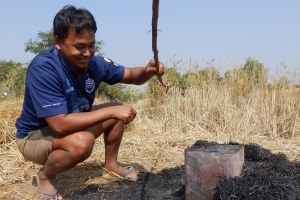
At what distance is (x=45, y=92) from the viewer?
91.7 inches

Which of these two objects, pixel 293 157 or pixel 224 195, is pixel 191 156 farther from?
pixel 293 157

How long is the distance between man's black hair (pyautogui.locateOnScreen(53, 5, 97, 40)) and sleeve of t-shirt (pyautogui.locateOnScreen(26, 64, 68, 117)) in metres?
0.25

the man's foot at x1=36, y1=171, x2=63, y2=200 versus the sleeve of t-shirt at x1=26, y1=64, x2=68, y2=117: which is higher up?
the sleeve of t-shirt at x1=26, y1=64, x2=68, y2=117

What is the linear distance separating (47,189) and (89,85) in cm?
81

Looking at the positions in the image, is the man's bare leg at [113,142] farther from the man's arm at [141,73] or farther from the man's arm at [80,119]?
the man's arm at [80,119]

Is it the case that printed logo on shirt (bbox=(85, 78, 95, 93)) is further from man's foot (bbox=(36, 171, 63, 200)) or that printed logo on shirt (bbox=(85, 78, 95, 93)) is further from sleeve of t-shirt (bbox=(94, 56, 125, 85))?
man's foot (bbox=(36, 171, 63, 200))

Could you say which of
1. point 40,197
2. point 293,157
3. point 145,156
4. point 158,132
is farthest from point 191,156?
point 158,132

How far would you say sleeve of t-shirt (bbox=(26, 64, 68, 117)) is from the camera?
7.59 ft

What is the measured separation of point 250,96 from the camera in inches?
201

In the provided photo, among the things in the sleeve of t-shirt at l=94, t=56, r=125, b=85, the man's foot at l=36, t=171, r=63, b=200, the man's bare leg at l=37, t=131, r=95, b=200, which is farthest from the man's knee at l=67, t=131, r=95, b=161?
the sleeve of t-shirt at l=94, t=56, r=125, b=85

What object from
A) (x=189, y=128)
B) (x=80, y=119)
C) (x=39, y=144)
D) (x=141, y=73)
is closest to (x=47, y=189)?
(x=39, y=144)

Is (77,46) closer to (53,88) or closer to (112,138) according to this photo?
(53,88)

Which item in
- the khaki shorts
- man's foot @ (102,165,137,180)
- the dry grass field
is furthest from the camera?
the dry grass field

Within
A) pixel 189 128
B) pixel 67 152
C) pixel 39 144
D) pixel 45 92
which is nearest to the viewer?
pixel 45 92
